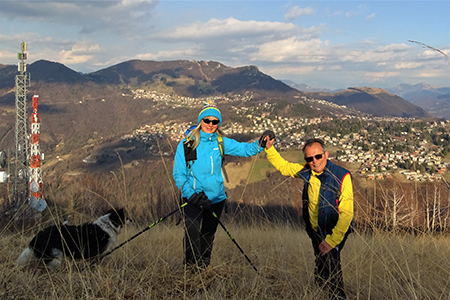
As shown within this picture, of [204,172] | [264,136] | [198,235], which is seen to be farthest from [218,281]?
[264,136]

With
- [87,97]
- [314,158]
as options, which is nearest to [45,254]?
[314,158]

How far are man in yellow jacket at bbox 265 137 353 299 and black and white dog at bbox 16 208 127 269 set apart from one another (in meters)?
2.01

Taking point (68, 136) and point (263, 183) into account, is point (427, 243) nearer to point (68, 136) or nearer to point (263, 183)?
point (263, 183)

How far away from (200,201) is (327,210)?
3.68ft

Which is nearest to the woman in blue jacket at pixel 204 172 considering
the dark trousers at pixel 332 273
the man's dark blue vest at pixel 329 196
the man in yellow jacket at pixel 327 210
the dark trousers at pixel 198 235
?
the dark trousers at pixel 198 235

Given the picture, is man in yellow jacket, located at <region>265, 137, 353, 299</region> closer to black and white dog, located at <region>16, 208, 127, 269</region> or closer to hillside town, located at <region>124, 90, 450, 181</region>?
black and white dog, located at <region>16, 208, 127, 269</region>

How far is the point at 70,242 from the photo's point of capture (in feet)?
8.91

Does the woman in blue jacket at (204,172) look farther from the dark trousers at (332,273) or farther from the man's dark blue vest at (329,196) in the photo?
the dark trousers at (332,273)

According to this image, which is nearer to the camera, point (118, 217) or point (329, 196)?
point (329, 196)

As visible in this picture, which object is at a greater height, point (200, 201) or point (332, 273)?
point (200, 201)

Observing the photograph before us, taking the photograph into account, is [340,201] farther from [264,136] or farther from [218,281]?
[218,281]

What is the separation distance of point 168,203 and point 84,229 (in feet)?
40.1

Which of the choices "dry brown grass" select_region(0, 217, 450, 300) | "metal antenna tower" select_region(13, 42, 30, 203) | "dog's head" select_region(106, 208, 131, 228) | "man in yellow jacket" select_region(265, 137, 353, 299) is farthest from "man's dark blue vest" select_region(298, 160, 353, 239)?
"metal antenna tower" select_region(13, 42, 30, 203)

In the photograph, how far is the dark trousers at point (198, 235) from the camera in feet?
8.68
